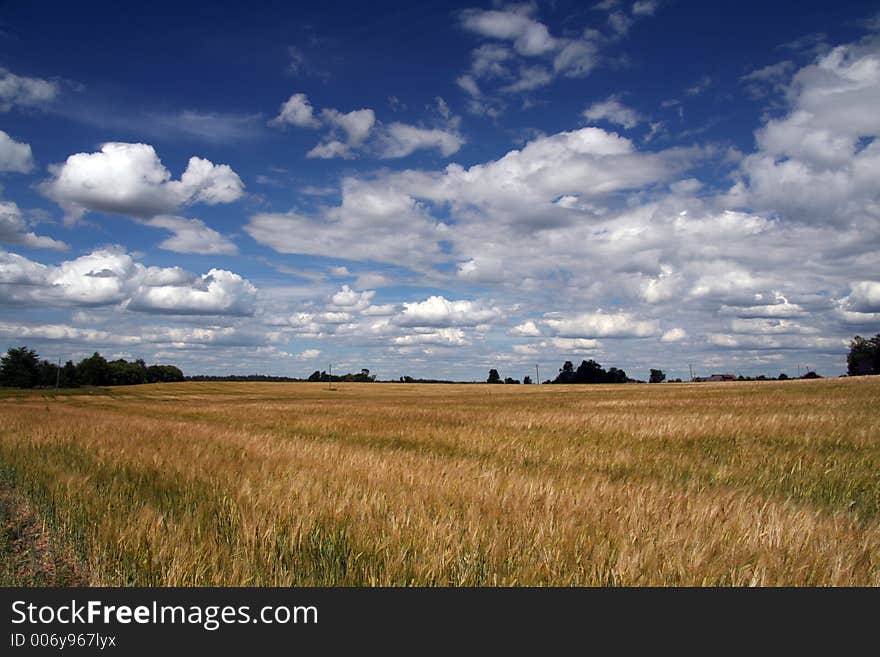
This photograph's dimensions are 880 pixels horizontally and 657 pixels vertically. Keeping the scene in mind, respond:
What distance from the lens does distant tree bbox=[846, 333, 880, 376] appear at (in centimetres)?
11938

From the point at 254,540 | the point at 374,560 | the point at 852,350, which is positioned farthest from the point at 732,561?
the point at 852,350

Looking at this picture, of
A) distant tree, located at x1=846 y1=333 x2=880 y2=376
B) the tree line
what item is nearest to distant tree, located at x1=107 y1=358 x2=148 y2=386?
the tree line

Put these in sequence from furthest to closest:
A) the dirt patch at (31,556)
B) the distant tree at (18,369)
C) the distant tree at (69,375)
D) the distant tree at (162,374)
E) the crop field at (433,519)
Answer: the distant tree at (162,374) → the distant tree at (69,375) → the distant tree at (18,369) → the dirt patch at (31,556) → the crop field at (433,519)

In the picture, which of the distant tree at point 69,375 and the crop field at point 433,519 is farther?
the distant tree at point 69,375

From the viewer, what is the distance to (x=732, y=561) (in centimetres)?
302

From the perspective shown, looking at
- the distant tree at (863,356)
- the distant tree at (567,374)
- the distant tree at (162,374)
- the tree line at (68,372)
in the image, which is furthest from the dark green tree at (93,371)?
the distant tree at (863,356)

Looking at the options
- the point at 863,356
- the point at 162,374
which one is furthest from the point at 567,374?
the point at 162,374

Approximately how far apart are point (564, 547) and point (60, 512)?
14.4 feet

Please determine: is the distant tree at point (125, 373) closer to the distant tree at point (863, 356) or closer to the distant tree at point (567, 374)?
the distant tree at point (567, 374)

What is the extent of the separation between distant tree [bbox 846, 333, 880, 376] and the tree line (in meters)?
183

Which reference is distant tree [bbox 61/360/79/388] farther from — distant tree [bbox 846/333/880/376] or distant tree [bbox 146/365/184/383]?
distant tree [bbox 846/333/880/376]

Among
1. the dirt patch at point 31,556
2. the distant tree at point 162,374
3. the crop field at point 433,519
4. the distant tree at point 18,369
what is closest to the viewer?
the crop field at point 433,519

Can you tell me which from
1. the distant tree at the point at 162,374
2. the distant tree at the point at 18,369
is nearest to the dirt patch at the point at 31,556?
the distant tree at the point at 18,369

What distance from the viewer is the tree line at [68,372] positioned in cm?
11244
